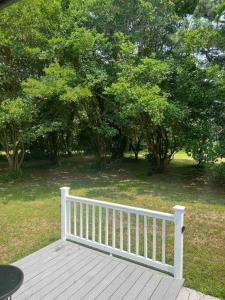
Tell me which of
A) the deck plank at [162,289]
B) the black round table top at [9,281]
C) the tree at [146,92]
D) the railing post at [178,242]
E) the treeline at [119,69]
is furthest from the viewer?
the treeline at [119,69]

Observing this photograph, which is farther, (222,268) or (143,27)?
(143,27)

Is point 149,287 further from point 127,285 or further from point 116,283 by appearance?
point 116,283

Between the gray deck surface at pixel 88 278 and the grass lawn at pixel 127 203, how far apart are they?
0.44 metres

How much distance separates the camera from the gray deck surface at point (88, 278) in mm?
2686

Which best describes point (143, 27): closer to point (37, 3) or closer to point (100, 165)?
point (37, 3)

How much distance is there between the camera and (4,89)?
8.81 meters

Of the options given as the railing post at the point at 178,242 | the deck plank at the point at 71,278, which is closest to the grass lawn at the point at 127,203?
the railing post at the point at 178,242

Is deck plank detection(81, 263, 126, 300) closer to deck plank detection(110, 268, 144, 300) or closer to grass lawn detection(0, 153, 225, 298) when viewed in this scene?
deck plank detection(110, 268, 144, 300)

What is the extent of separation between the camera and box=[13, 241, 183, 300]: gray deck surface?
106 inches

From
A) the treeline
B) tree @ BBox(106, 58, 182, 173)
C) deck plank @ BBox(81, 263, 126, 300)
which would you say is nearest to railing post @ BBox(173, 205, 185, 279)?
deck plank @ BBox(81, 263, 126, 300)

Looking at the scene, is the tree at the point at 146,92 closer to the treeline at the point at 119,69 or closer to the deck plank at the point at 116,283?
the treeline at the point at 119,69

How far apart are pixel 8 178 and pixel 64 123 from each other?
2.67m

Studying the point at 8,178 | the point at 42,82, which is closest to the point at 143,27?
the point at 42,82

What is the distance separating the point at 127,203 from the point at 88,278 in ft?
11.1
